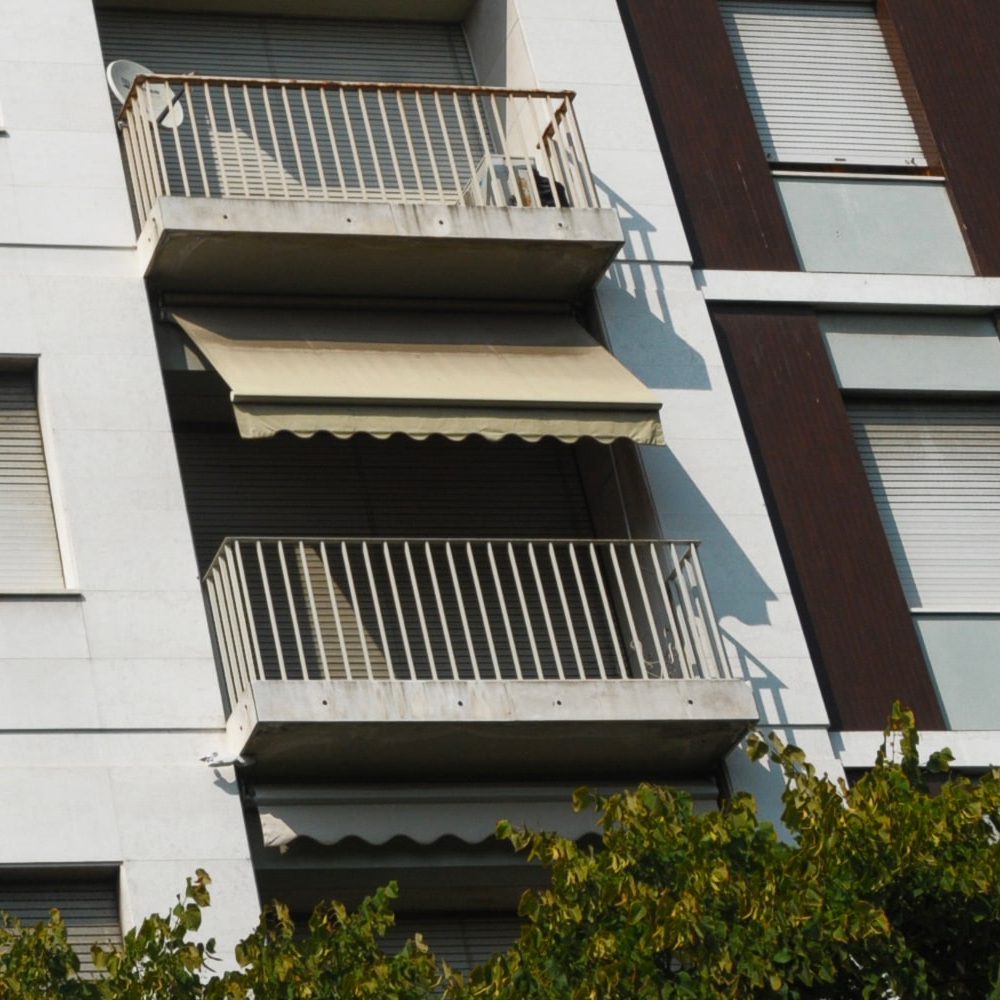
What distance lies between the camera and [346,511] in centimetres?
1638

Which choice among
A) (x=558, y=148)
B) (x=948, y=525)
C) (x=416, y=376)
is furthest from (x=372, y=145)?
(x=948, y=525)

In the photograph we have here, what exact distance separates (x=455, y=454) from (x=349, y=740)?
312 centimetres

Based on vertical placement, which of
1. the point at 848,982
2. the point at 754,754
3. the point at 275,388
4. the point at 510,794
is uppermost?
the point at 275,388

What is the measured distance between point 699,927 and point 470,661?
5.21 metres

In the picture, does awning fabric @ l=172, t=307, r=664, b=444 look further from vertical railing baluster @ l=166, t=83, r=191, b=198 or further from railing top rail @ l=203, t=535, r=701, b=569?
vertical railing baluster @ l=166, t=83, r=191, b=198

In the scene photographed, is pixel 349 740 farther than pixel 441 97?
No

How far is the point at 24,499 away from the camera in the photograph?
49.7 ft

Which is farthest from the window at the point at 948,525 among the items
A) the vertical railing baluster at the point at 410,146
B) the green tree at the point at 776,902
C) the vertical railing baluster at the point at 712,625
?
the green tree at the point at 776,902

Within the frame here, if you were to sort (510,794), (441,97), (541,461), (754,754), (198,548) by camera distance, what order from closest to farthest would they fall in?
(754,754)
(510,794)
(198,548)
(541,461)
(441,97)

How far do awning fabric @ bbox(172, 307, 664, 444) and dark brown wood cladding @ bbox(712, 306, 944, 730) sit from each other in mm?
1134

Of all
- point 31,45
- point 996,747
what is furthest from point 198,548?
point 996,747

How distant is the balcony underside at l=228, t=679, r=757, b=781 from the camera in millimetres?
14039

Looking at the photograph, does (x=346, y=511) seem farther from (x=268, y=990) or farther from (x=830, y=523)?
(x=268, y=990)

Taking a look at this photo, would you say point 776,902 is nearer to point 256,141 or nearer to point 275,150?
point 275,150
